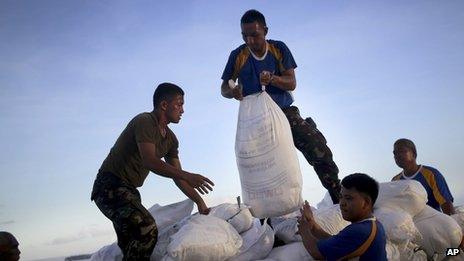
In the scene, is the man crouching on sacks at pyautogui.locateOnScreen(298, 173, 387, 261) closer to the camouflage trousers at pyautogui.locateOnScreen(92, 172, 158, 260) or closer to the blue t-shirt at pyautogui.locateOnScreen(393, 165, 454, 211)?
the camouflage trousers at pyautogui.locateOnScreen(92, 172, 158, 260)

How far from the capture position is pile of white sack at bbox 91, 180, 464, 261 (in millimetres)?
2977

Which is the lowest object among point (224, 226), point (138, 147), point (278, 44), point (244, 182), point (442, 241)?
point (442, 241)

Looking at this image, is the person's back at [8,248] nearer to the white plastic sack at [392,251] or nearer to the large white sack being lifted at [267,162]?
the large white sack being lifted at [267,162]

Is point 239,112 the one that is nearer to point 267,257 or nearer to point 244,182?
point 244,182

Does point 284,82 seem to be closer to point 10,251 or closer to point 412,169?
point 412,169

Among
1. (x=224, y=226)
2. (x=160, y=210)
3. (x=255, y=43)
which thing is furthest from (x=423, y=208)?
(x=160, y=210)

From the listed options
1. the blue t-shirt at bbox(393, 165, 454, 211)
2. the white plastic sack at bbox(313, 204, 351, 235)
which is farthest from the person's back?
the blue t-shirt at bbox(393, 165, 454, 211)

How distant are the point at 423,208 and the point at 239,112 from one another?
188cm

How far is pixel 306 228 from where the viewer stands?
9.15 feet

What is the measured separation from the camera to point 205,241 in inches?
116

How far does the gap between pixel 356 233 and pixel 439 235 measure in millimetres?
1617

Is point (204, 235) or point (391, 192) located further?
point (391, 192)

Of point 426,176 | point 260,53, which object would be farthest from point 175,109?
point 426,176

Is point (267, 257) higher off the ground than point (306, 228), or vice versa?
point (306, 228)
